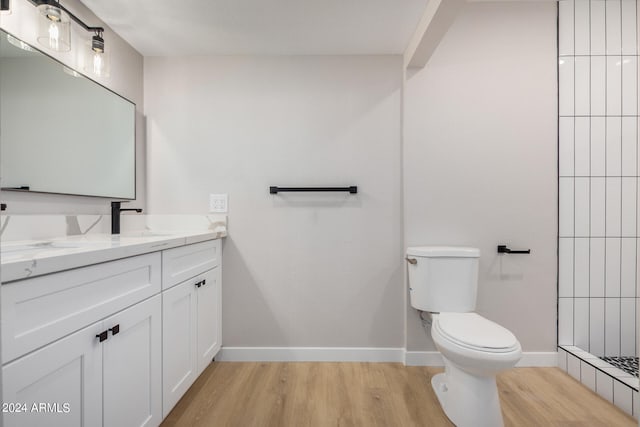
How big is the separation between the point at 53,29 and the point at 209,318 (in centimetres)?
159

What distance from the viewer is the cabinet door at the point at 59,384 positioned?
694mm

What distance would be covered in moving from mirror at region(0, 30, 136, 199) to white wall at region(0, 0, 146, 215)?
0.05m

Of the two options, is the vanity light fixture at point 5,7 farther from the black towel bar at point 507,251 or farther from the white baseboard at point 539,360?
the white baseboard at point 539,360

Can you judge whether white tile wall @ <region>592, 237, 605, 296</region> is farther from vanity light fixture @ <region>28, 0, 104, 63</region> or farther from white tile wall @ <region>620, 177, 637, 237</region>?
vanity light fixture @ <region>28, 0, 104, 63</region>

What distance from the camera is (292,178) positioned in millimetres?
2039

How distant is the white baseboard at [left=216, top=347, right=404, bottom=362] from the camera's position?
2018mm

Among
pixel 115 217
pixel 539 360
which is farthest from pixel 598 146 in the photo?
pixel 115 217

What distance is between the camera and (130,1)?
153 cm

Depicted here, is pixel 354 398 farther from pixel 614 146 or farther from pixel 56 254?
pixel 614 146

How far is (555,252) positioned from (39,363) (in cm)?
253

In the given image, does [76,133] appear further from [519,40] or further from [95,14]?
[519,40]

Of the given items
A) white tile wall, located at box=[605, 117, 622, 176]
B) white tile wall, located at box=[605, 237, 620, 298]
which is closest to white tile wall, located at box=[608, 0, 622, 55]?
white tile wall, located at box=[605, 117, 622, 176]

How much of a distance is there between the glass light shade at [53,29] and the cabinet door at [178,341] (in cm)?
119

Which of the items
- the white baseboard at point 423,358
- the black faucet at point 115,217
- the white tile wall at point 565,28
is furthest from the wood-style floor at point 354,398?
the white tile wall at point 565,28
